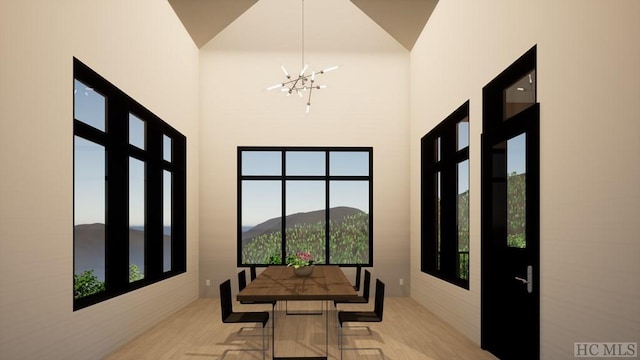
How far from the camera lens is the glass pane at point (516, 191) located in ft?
13.4

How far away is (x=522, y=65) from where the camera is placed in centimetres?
405

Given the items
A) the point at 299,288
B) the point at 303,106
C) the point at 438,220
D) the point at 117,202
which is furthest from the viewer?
the point at 303,106

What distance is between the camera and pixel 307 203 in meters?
8.59

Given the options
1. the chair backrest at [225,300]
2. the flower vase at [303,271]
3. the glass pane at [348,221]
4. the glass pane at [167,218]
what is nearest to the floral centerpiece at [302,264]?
the flower vase at [303,271]

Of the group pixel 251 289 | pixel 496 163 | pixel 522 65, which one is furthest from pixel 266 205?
pixel 522 65

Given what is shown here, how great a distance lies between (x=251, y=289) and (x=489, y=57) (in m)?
3.33

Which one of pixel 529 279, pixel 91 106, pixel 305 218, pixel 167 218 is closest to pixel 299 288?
pixel 529 279

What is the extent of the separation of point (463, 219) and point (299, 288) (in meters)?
2.66

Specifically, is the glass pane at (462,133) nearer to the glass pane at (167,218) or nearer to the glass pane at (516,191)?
the glass pane at (516,191)

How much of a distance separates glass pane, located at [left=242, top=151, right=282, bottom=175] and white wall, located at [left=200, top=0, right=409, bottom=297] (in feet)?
0.69

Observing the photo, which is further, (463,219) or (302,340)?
(463,219)

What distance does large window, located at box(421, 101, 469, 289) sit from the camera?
5996mm

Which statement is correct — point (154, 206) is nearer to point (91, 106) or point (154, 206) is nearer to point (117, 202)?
point (117, 202)
